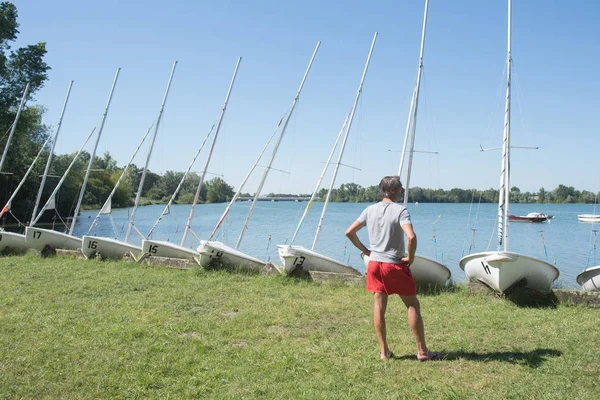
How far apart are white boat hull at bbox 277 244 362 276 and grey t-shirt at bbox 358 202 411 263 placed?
5802 mm

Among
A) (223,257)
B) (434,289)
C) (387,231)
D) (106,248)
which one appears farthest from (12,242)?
(387,231)

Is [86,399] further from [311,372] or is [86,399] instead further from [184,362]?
[311,372]

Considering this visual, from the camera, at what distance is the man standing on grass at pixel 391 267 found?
5086mm

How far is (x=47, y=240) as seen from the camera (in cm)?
1526

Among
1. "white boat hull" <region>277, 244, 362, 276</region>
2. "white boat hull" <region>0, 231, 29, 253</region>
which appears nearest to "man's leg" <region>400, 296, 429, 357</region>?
"white boat hull" <region>277, 244, 362, 276</region>

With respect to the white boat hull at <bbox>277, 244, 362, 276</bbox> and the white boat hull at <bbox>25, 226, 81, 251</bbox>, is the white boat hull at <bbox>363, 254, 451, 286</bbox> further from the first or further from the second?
the white boat hull at <bbox>25, 226, 81, 251</bbox>

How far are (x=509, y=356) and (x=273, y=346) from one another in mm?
2677

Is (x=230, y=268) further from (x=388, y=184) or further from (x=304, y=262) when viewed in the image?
(x=388, y=184)

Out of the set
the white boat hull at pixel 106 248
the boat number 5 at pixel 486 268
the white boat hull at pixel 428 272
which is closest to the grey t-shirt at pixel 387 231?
the boat number 5 at pixel 486 268

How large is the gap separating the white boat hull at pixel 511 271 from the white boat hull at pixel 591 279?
3.63ft

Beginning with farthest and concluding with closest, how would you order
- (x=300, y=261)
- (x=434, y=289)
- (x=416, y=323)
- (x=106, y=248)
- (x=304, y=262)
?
(x=106, y=248) < (x=304, y=262) < (x=300, y=261) < (x=434, y=289) < (x=416, y=323)

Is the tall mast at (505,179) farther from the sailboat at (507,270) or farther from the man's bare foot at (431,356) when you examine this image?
the man's bare foot at (431,356)

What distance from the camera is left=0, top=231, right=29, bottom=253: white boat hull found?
15.8m

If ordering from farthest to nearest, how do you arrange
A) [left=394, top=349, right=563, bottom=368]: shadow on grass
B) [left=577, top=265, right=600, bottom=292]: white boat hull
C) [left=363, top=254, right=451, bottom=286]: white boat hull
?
[left=363, top=254, right=451, bottom=286]: white boat hull → [left=577, top=265, right=600, bottom=292]: white boat hull → [left=394, top=349, right=563, bottom=368]: shadow on grass
